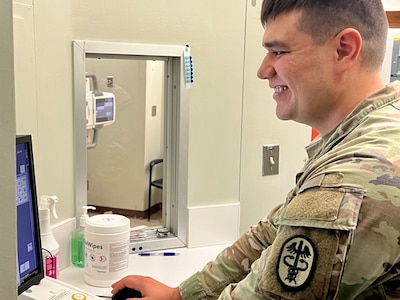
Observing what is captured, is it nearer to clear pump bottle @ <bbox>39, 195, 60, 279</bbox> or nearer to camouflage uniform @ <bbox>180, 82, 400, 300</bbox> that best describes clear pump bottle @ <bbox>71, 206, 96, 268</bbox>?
clear pump bottle @ <bbox>39, 195, 60, 279</bbox>

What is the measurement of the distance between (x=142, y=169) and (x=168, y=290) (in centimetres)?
62

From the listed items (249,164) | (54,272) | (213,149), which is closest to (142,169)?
(213,149)

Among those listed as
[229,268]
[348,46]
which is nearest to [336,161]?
[348,46]

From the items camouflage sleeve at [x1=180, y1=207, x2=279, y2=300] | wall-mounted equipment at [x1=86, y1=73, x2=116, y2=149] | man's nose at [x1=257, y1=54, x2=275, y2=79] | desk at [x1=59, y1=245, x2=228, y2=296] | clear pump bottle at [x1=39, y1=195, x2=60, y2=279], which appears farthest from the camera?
wall-mounted equipment at [x1=86, y1=73, x2=116, y2=149]

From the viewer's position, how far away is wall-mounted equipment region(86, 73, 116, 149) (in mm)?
1623

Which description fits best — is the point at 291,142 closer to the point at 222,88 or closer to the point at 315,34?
the point at 222,88

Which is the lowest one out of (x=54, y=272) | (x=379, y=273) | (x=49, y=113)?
(x=54, y=272)

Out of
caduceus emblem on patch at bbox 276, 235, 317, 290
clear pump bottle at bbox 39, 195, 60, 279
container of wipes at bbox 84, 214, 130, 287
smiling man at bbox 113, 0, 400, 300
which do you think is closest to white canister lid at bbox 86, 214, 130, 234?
container of wipes at bbox 84, 214, 130, 287

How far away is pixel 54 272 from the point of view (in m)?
1.42

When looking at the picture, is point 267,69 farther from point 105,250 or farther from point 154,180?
point 154,180

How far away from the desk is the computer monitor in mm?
311

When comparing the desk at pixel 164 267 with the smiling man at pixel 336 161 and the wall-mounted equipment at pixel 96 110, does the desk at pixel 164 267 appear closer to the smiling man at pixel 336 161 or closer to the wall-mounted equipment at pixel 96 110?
the wall-mounted equipment at pixel 96 110

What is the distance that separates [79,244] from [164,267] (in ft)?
0.96

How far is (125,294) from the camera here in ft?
4.43
